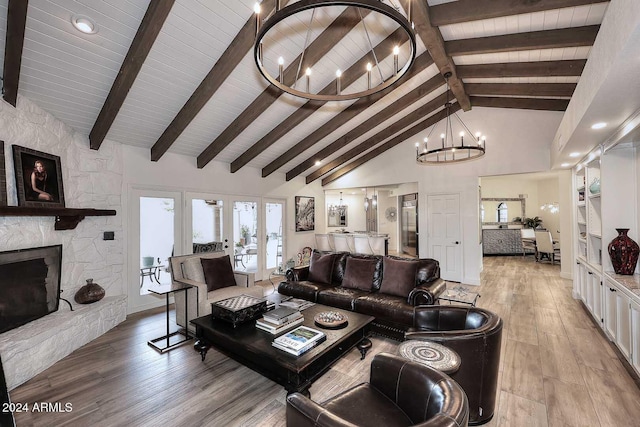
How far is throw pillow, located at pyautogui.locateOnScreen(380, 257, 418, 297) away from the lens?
144 inches

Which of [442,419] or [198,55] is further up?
[198,55]

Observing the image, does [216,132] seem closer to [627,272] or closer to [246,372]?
[246,372]

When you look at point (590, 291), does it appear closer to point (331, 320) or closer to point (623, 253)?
point (623, 253)

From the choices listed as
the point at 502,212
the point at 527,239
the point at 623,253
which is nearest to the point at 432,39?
the point at 623,253

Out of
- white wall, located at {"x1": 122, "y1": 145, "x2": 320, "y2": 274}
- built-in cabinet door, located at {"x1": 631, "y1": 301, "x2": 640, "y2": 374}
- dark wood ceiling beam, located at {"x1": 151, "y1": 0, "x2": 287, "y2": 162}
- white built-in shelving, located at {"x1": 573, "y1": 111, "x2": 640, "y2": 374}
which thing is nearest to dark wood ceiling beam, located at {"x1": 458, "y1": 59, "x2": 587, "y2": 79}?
white built-in shelving, located at {"x1": 573, "y1": 111, "x2": 640, "y2": 374}

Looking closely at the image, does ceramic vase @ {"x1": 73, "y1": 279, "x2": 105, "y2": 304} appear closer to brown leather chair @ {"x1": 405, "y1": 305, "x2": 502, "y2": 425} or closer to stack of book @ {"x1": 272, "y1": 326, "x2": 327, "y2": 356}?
stack of book @ {"x1": 272, "y1": 326, "x2": 327, "y2": 356}

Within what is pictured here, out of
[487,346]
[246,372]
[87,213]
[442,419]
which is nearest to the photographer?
[442,419]

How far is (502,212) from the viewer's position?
1043 cm

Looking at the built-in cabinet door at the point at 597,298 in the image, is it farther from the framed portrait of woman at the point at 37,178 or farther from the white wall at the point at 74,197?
the framed portrait of woman at the point at 37,178

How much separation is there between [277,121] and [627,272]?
5028 mm

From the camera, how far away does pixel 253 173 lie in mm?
6461

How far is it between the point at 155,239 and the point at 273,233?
281cm

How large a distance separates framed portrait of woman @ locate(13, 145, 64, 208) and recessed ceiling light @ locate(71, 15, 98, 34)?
1541mm

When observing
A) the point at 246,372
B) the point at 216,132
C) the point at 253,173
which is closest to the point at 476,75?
the point at 216,132
